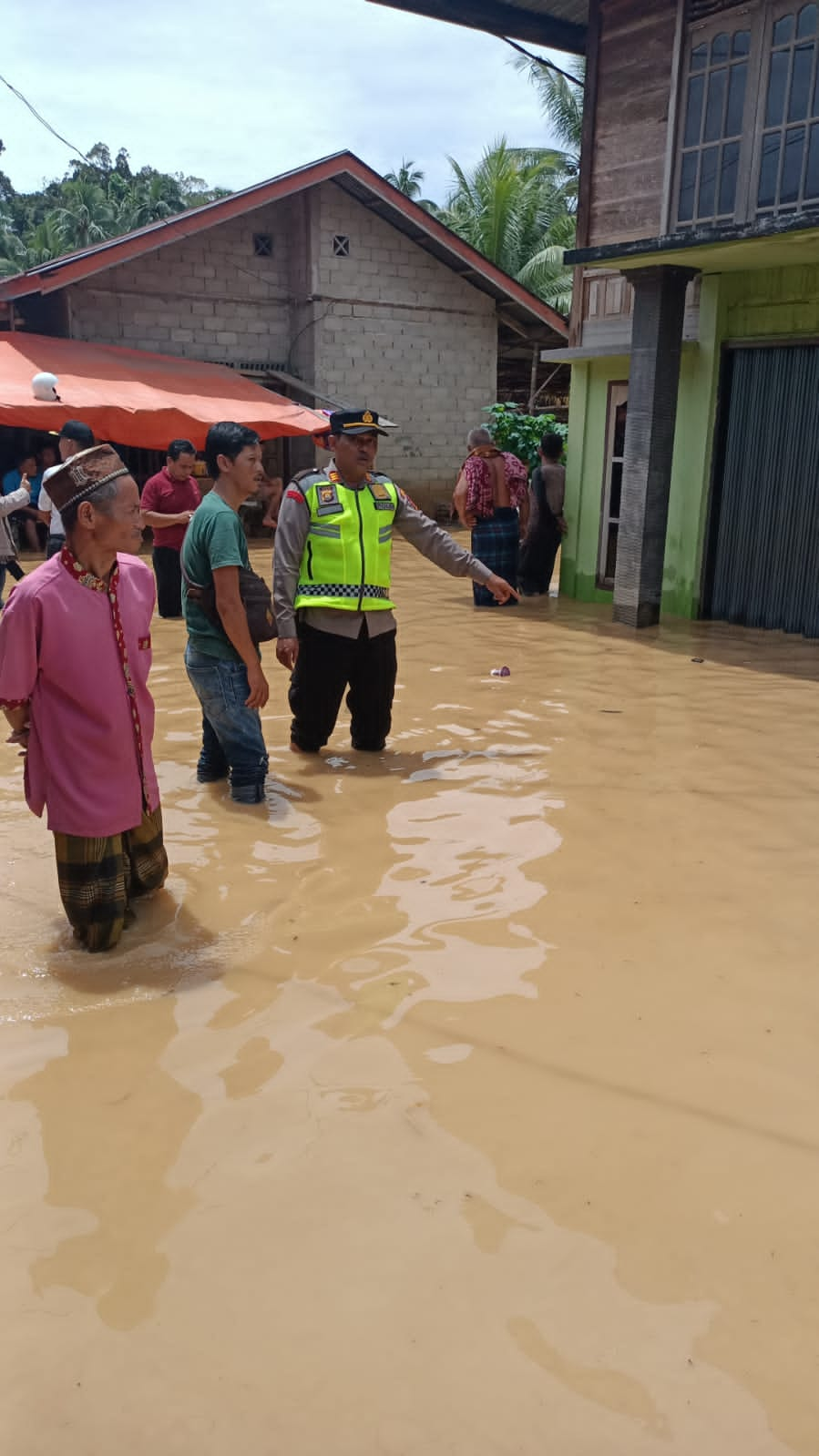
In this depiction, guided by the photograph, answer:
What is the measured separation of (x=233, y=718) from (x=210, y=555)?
2.30 feet

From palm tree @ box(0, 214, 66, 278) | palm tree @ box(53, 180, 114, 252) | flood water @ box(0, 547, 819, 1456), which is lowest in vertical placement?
flood water @ box(0, 547, 819, 1456)

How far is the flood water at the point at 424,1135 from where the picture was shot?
202cm

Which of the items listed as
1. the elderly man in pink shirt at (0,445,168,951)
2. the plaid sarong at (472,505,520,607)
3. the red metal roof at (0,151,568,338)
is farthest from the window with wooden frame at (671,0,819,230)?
the red metal roof at (0,151,568,338)

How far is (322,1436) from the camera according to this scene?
1.94m

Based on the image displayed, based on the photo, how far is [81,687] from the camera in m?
3.48

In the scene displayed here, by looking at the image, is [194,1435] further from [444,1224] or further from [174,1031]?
[174,1031]

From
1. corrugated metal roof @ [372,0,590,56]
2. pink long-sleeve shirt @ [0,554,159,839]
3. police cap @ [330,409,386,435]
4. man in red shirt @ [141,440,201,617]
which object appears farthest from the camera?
corrugated metal roof @ [372,0,590,56]

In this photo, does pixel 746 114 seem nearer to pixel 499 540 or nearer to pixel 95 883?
pixel 499 540

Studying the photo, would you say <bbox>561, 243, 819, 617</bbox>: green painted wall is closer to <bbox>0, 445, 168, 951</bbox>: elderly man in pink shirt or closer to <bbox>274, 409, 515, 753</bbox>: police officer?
<bbox>274, 409, 515, 753</bbox>: police officer

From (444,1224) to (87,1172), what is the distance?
81cm

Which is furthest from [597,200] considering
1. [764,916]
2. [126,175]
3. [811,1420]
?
[126,175]

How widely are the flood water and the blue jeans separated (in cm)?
17

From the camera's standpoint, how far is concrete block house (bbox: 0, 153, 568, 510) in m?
17.0

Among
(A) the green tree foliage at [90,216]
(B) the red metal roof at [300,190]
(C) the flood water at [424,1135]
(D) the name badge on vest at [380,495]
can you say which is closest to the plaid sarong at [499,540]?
(D) the name badge on vest at [380,495]
